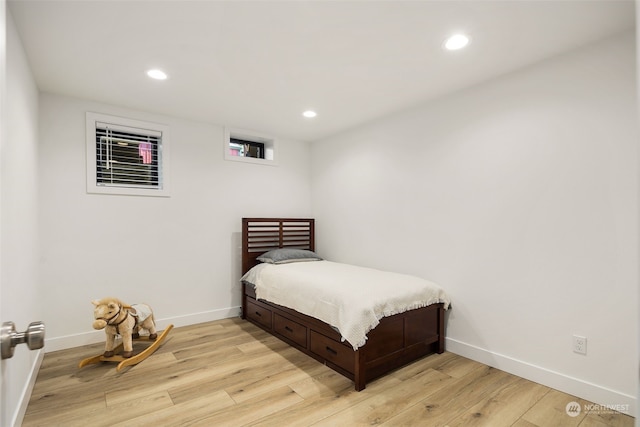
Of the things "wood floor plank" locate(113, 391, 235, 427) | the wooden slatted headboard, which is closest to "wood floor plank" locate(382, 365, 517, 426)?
"wood floor plank" locate(113, 391, 235, 427)

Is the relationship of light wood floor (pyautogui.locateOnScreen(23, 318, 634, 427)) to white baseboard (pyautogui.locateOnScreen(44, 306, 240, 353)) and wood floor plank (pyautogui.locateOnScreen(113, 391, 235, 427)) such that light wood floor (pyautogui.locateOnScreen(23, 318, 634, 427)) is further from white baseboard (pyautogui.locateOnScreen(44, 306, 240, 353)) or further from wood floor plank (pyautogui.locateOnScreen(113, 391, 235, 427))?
white baseboard (pyautogui.locateOnScreen(44, 306, 240, 353))

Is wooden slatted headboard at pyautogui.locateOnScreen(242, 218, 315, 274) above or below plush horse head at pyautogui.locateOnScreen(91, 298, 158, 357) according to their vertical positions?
above

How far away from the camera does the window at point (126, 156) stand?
10.6ft

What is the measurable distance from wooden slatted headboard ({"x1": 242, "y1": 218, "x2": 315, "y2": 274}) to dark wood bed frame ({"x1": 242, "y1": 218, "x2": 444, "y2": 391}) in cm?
44

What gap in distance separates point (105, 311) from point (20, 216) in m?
0.97

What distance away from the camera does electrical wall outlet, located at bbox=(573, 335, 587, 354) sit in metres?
2.18

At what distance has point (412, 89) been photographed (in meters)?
2.93

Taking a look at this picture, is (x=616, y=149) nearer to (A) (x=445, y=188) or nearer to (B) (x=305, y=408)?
(A) (x=445, y=188)

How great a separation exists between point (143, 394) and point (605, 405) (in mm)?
3049

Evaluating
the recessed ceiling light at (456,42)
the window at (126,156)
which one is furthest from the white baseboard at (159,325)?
the recessed ceiling light at (456,42)

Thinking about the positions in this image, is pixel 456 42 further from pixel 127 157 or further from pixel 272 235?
pixel 127 157

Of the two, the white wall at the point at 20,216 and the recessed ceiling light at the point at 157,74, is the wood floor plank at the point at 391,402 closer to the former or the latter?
the white wall at the point at 20,216

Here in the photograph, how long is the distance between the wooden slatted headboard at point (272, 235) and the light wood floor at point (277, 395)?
4.43 feet

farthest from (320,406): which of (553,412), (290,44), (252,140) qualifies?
(252,140)
